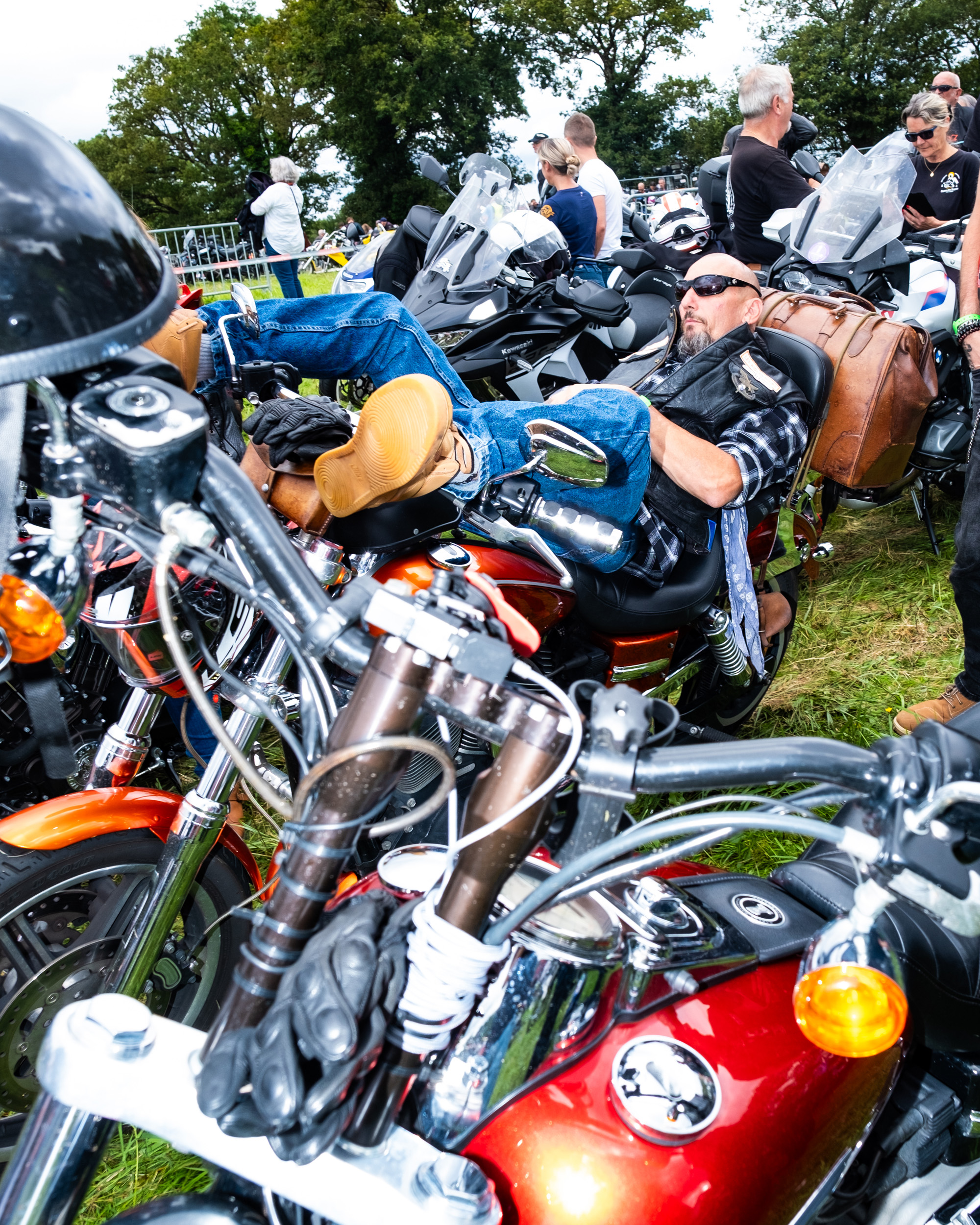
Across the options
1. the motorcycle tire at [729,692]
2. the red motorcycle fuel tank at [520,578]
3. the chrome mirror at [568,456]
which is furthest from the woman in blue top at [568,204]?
the chrome mirror at [568,456]

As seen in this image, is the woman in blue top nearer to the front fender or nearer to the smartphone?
the smartphone

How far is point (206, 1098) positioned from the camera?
0.78 meters

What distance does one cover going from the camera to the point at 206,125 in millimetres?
47719

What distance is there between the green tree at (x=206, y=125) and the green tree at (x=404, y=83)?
705 cm

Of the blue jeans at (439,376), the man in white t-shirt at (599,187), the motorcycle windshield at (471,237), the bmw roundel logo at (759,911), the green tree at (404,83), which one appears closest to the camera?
the bmw roundel logo at (759,911)

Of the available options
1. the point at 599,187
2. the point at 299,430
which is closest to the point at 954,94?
the point at 599,187

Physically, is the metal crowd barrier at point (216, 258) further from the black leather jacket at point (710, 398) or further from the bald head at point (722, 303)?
the black leather jacket at point (710, 398)

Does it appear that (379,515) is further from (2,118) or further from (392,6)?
(392,6)

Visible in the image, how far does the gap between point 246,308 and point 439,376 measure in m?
0.58

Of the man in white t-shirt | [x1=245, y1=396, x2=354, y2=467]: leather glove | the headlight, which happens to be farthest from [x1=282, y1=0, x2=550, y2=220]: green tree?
[x1=245, y1=396, x2=354, y2=467]: leather glove

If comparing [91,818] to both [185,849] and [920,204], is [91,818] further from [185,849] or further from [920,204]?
[920,204]

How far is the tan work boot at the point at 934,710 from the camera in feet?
10.2

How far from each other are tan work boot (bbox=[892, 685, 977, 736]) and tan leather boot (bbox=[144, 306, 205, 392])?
8.12ft

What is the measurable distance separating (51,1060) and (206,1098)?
0.15m
